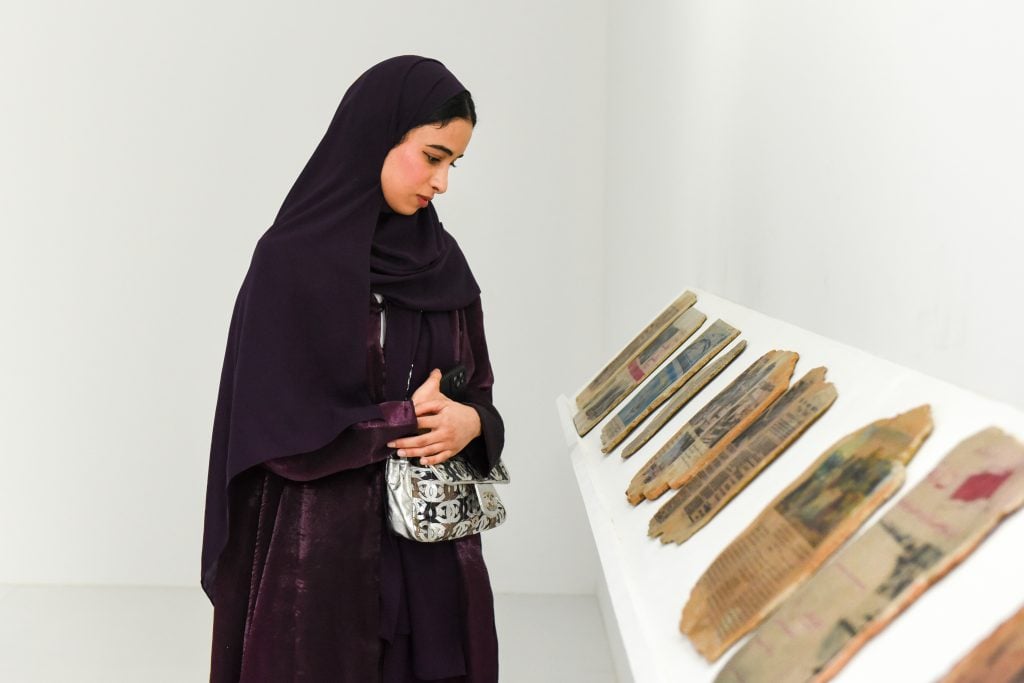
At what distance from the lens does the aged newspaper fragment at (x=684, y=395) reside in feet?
5.46

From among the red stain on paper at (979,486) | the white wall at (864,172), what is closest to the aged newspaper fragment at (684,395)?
the white wall at (864,172)

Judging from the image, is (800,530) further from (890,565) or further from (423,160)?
(423,160)

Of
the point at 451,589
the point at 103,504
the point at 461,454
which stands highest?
the point at 461,454

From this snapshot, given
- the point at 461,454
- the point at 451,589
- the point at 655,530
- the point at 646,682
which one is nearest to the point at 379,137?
the point at 461,454

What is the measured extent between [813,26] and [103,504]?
167 inches

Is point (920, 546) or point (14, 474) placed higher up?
point (920, 546)

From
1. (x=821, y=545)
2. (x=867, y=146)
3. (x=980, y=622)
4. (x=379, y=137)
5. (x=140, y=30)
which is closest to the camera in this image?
(x=980, y=622)

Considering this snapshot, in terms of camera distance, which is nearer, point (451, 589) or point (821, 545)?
point (821, 545)

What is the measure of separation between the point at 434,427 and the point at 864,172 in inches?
40.4

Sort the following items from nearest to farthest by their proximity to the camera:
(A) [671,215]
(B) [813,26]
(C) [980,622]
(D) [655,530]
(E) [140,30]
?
(C) [980,622] → (D) [655,530] → (B) [813,26] → (A) [671,215] → (E) [140,30]

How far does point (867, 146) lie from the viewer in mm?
1682

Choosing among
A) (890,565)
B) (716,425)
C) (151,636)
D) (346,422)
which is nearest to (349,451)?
(346,422)

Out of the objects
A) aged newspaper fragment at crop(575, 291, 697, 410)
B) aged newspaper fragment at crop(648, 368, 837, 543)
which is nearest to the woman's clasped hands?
aged newspaper fragment at crop(575, 291, 697, 410)

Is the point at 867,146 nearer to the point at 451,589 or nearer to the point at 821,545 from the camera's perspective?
the point at 821,545
